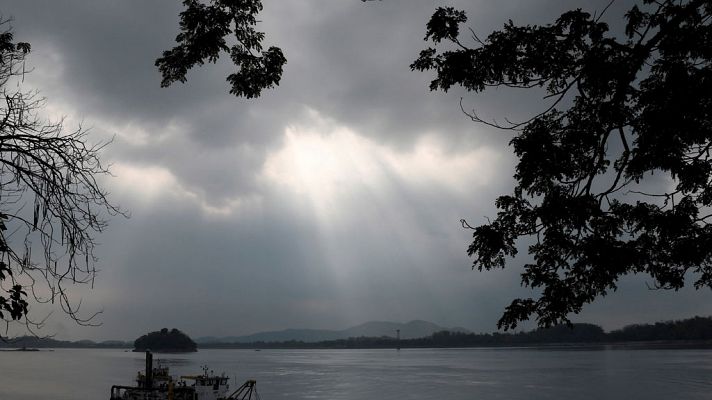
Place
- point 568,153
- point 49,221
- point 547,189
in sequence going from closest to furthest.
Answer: point 49,221 → point 568,153 → point 547,189

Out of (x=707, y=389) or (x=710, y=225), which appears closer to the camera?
(x=710, y=225)

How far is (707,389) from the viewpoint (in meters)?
87.6

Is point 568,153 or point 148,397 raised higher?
point 568,153

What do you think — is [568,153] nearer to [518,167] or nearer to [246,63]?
[518,167]

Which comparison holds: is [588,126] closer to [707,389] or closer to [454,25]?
[454,25]

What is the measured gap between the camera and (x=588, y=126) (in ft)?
35.8

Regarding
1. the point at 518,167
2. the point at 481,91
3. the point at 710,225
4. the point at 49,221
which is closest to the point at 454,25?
the point at 481,91

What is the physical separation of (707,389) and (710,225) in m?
97.0

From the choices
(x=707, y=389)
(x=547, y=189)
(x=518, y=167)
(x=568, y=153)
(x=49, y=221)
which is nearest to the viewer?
(x=49, y=221)

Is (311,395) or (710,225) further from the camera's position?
(311,395)

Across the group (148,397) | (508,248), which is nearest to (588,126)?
(508,248)

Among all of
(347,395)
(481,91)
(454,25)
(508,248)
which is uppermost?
(454,25)

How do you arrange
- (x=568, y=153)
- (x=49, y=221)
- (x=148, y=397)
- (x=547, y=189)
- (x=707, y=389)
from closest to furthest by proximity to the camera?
(x=49, y=221), (x=568, y=153), (x=547, y=189), (x=148, y=397), (x=707, y=389)

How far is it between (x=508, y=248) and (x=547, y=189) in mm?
1887
